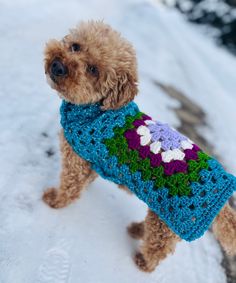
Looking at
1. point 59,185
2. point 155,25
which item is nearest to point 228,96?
point 155,25

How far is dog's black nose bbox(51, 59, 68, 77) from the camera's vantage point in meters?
2.76

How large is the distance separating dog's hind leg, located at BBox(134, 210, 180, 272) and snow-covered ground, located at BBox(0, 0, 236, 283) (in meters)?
0.13

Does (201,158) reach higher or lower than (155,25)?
higher

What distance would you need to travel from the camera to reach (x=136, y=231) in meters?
3.49

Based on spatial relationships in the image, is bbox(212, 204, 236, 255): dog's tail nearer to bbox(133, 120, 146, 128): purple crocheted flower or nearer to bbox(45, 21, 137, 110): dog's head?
bbox(133, 120, 146, 128): purple crocheted flower

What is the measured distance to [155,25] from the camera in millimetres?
8570

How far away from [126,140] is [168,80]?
387 cm

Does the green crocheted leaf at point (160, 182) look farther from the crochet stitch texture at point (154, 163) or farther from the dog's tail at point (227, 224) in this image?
the dog's tail at point (227, 224)

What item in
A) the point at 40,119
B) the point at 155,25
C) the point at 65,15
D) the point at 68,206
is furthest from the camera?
the point at 155,25

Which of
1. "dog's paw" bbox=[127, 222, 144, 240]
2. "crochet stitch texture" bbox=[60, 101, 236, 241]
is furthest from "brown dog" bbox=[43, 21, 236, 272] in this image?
"dog's paw" bbox=[127, 222, 144, 240]

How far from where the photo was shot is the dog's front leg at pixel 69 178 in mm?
3182

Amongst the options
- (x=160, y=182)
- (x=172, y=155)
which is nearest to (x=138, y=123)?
(x=172, y=155)

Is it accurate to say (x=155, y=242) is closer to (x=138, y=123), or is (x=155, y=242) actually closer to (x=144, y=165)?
(x=144, y=165)

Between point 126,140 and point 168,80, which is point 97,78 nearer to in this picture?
point 126,140
